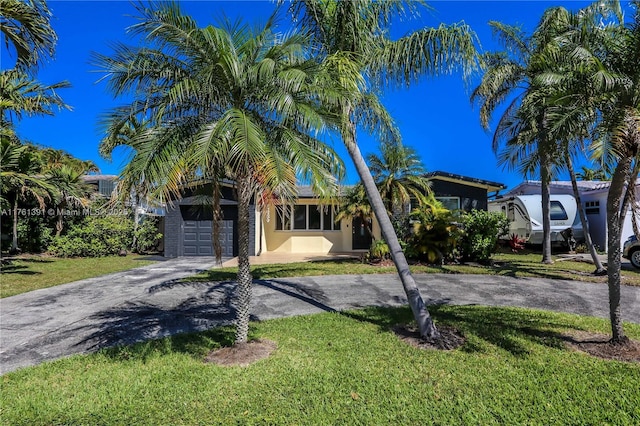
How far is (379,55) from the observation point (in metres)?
6.33

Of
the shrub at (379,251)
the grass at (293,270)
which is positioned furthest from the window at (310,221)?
the shrub at (379,251)

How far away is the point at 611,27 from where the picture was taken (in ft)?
19.8

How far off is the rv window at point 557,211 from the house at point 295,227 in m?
2.71

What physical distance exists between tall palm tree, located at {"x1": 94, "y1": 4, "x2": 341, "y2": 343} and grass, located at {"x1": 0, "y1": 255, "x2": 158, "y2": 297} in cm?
733

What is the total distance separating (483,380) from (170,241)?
52.0ft

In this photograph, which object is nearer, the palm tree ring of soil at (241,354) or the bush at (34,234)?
the palm tree ring of soil at (241,354)

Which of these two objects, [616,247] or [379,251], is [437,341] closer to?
[616,247]

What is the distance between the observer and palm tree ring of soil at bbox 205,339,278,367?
191 inches

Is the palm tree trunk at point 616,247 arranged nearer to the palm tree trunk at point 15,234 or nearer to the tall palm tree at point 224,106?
the tall palm tree at point 224,106

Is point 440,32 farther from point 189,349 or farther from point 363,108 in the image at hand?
point 189,349

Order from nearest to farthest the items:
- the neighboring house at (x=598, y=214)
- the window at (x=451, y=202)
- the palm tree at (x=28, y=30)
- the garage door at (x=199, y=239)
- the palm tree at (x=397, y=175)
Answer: the palm tree at (x=28, y=30)
the palm tree at (x=397, y=175)
the neighboring house at (x=598, y=214)
the garage door at (x=199, y=239)
the window at (x=451, y=202)

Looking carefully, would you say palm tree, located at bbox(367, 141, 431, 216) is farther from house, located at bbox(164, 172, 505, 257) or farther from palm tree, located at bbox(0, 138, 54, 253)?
palm tree, located at bbox(0, 138, 54, 253)

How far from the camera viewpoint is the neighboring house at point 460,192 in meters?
18.2

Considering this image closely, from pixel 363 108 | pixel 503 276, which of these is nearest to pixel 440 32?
pixel 363 108
